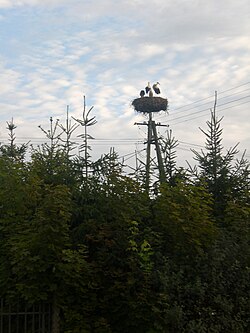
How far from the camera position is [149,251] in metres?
8.41

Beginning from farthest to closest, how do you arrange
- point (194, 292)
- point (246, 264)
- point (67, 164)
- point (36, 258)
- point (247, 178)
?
point (247, 178) < point (67, 164) < point (246, 264) < point (194, 292) < point (36, 258)


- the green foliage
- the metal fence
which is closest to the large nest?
the green foliage

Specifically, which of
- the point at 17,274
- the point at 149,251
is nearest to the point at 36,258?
the point at 17,274

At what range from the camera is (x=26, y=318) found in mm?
8148

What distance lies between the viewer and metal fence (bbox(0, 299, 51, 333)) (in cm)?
804

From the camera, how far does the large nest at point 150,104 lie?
21609 mm

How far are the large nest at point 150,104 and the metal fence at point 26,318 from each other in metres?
14.2

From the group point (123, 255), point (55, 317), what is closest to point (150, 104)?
point (123, 255)

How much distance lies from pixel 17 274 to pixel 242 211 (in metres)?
3.60

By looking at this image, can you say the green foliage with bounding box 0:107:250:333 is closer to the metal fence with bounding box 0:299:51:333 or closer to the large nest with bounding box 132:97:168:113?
the metal fence with bounding box 0:299:51:333

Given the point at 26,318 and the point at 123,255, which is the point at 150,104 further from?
the point at 26,318

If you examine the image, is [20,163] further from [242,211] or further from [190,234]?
[242,211]

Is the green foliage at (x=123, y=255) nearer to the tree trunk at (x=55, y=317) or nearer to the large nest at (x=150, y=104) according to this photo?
the tree trunk at (x=55, y=317)

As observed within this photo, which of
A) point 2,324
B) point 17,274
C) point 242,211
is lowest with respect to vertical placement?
point 2,324
